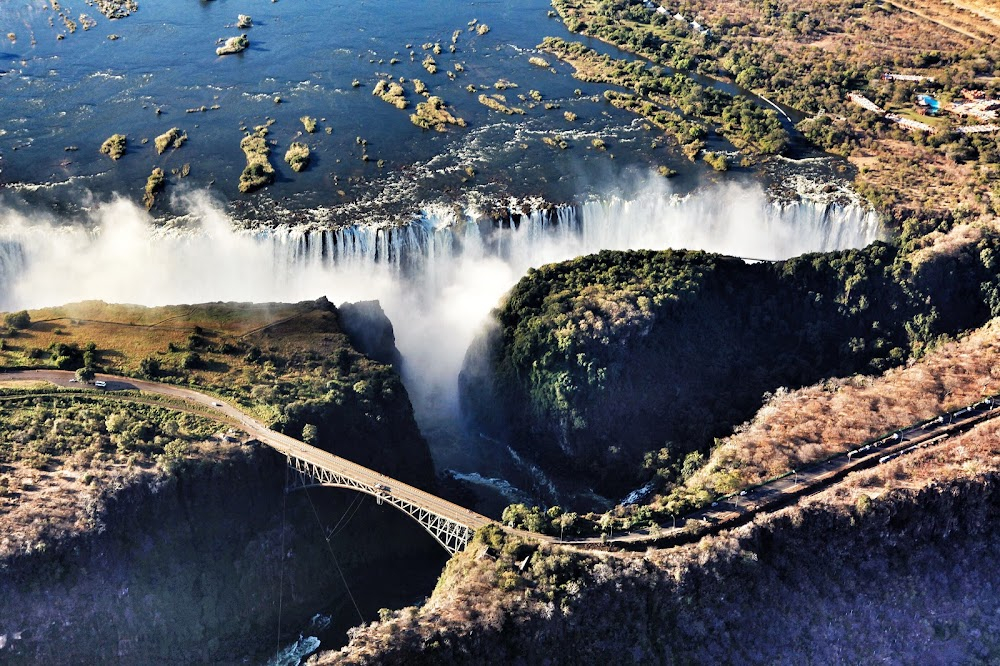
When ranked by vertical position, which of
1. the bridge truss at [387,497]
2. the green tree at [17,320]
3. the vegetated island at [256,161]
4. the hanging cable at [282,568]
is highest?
the vegetated island at [256,161]

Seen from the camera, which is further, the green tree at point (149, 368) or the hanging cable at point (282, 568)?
the green tree at point (149, 368)

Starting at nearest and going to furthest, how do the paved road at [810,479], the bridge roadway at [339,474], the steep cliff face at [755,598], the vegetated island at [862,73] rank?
the steep cliff face at [755,598], the paved road at [810,479], the bridge roadway at [339,474], the vegetated island at [862,73]

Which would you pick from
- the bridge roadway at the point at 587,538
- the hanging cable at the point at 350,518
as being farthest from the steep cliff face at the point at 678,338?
the hanging cable at the point at 350,518

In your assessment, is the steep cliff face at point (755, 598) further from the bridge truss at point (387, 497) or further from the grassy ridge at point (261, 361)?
the grassy ridge at point (261, 361)

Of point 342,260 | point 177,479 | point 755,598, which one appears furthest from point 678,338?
point 177,479

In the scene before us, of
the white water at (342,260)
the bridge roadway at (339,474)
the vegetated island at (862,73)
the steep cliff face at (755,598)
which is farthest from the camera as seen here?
the vegetated island at (862,73)

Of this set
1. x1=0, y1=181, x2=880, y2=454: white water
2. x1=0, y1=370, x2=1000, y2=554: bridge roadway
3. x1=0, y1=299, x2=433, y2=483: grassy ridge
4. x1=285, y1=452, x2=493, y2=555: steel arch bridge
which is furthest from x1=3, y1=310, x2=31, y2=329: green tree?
x1=285, y1=452, x2=493, y2=555: steel arch bridge

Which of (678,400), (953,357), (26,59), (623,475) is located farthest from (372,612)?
(26,59)
